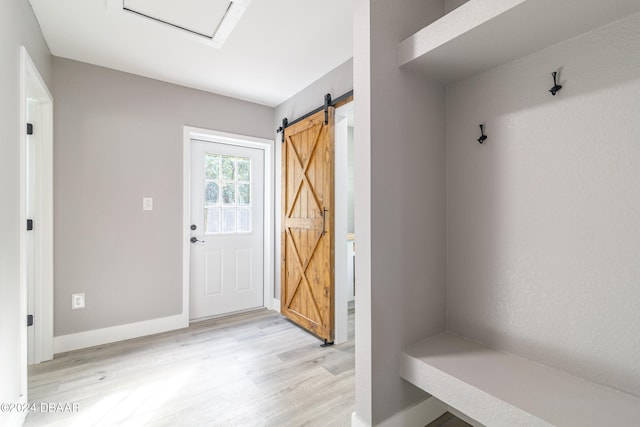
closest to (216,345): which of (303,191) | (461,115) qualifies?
(303,191)

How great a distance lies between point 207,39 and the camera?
219cm

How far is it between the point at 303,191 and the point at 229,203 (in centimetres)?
99

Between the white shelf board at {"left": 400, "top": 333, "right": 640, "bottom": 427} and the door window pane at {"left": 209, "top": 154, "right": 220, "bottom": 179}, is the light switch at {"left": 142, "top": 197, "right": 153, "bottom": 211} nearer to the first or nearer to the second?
the door window pane at {"left": 209, "top": 154, "right": 220, "bottom": 179}

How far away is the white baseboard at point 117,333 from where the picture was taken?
248cm

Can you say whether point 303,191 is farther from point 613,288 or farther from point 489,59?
point 613,288

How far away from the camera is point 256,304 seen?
3617mm

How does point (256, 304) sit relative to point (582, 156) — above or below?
below

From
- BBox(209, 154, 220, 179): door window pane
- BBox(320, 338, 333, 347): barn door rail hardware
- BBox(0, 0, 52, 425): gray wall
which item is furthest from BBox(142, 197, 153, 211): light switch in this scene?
BBox(320, 338, 333, 347): barn door rail hardware

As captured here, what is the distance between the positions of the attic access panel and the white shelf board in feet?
7.59

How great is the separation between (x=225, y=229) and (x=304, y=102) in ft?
5.50

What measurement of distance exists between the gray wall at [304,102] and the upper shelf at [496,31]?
1.12 metres

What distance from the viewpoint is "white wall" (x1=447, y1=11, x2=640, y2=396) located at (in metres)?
1.09

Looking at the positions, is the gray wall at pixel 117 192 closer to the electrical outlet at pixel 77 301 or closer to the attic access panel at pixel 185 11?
the electrical outlet at pixel 77 301

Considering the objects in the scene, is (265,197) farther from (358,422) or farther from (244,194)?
(358,422)
